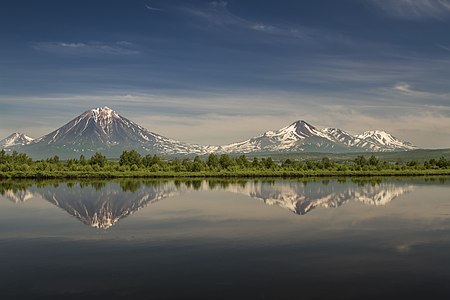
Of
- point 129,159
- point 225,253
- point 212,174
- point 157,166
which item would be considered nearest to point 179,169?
point 157,166

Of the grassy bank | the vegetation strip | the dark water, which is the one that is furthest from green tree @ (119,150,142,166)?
the dark water

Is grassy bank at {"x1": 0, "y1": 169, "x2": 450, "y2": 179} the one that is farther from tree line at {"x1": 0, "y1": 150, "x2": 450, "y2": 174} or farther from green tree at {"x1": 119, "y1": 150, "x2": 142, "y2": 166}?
green tree at {"x1": 119, "y1": 150, "x2": 142, "y2": 166}

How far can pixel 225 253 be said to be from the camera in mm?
23750

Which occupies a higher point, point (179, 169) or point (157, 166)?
point (157, 166)

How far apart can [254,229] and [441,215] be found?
654 inches

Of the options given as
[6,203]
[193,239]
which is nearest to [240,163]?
[6,203]

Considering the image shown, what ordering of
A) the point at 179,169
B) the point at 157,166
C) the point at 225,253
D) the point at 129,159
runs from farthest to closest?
the point at 129,159 → the point at 179,169 → the point at 157,166 → the point at 225,253

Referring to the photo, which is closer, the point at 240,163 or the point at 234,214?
the point at 234,214

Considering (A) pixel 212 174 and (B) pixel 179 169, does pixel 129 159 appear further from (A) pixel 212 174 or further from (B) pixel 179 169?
(A) pixel 212 174

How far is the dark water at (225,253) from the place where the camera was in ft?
57.6

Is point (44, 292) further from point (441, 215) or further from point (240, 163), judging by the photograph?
point (240, 163)

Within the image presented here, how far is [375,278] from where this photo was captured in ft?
62.1

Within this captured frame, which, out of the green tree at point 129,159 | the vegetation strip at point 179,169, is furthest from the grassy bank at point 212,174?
the green tree at point 129,159

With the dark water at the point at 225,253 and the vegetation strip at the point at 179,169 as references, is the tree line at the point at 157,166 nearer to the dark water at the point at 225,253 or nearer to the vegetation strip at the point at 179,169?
the vegetation strip at the point at 179,169
